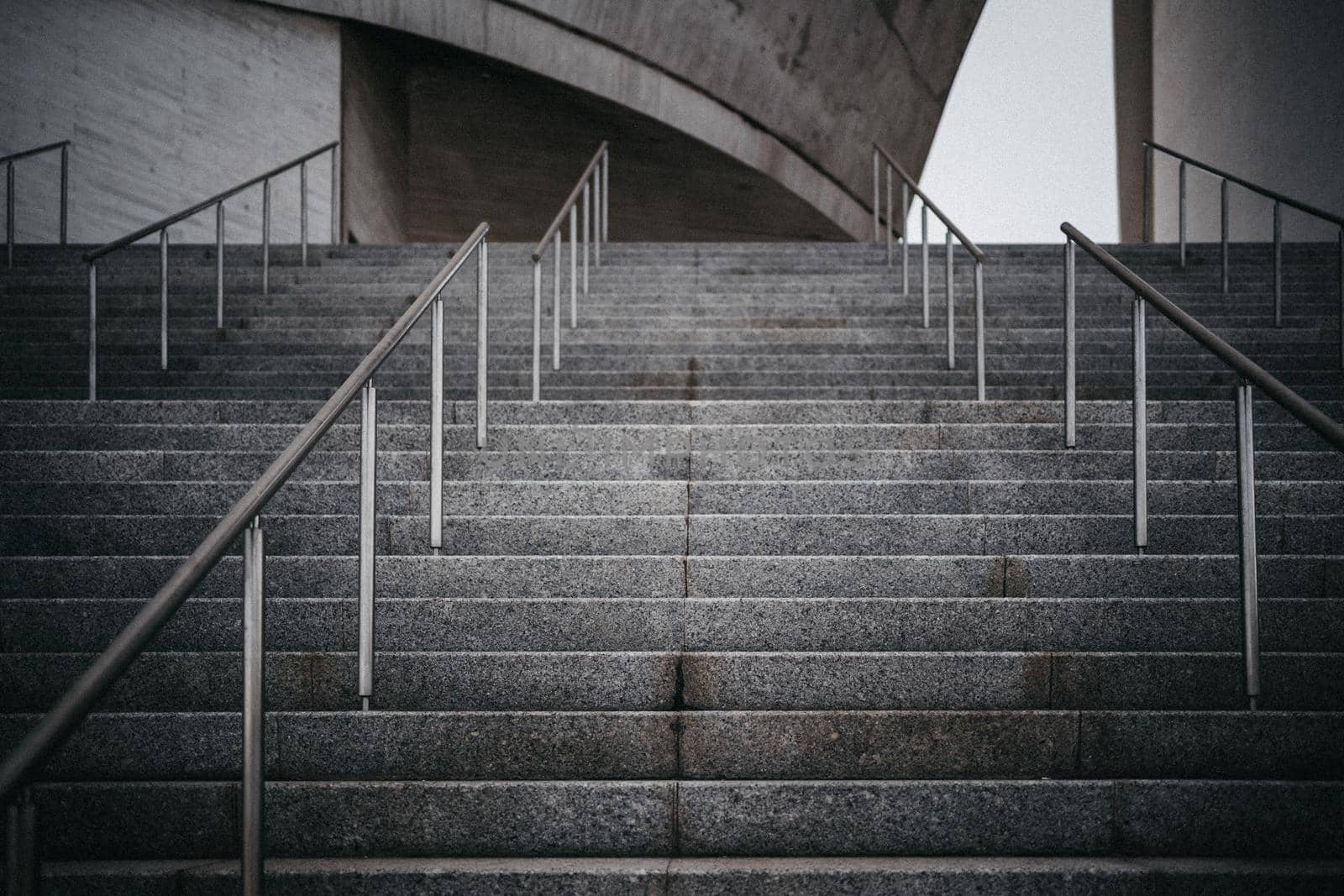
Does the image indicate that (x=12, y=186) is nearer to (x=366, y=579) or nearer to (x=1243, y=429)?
(x=366, y=579)

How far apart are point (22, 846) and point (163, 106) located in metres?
10.8

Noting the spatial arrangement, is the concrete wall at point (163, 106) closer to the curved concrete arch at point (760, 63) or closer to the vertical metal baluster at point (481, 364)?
the curved concrete arch at point (760, 63)

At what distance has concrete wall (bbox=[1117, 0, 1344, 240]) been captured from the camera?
10586 millimetres

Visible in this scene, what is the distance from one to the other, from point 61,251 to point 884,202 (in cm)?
1177

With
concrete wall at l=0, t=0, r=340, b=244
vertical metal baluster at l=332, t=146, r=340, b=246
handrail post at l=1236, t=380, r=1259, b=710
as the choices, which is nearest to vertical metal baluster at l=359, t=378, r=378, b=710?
handrail post at l=1236, t=380, r=1259, b=710

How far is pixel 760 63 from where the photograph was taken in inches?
559

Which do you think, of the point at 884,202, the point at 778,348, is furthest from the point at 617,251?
the point at 884,202

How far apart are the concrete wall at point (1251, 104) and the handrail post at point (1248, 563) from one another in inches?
325

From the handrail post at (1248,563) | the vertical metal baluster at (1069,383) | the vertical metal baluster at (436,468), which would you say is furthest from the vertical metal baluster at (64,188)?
the handrail post at (1248,563)

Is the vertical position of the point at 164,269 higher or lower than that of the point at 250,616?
higher

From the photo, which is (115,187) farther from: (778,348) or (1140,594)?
(1140,594)

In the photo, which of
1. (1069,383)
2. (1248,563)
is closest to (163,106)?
(1069,383)

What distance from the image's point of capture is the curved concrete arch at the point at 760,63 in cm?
1238

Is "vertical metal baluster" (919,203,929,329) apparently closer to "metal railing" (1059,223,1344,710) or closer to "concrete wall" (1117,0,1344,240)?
"metal railing" (1059,223,1344,710)
